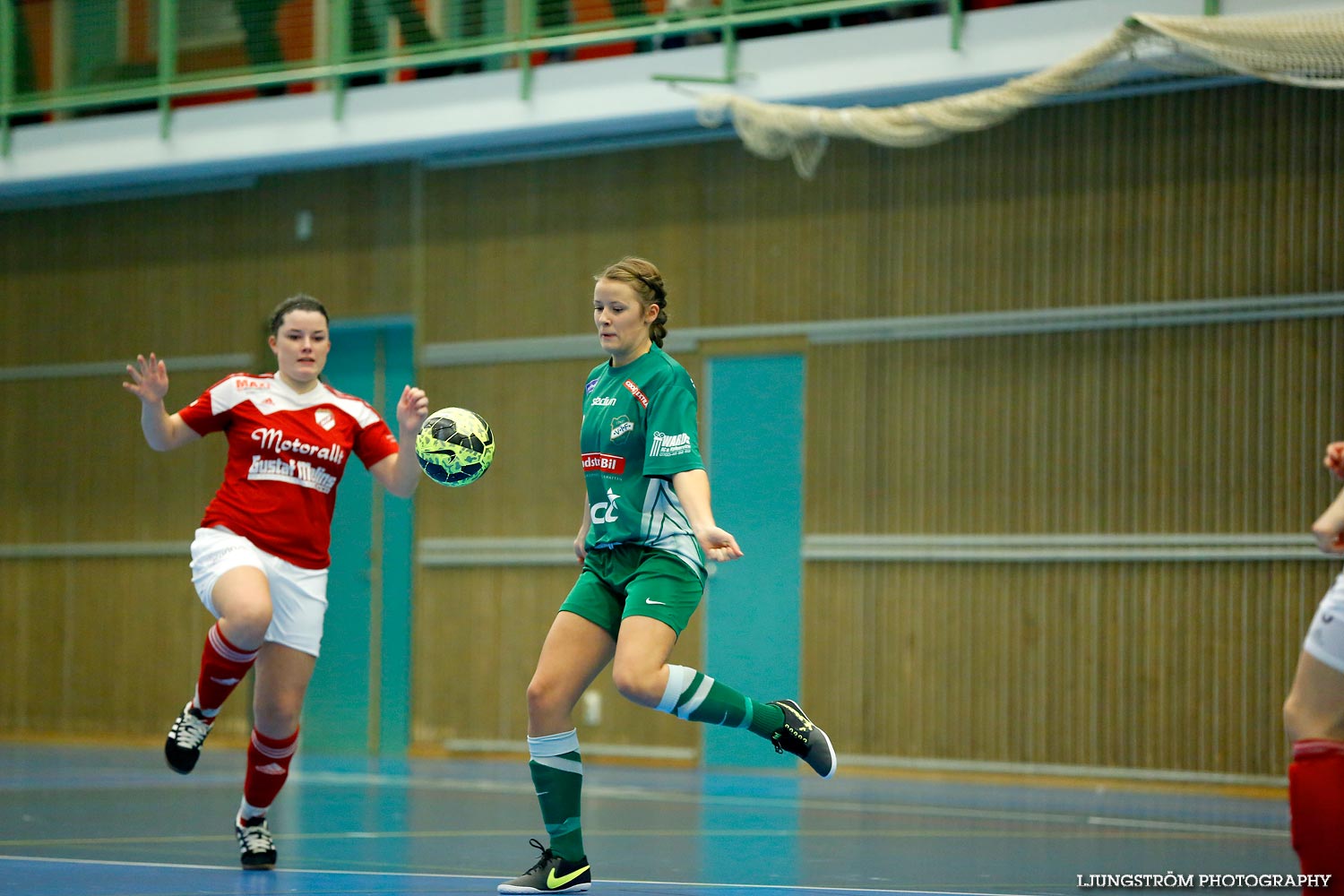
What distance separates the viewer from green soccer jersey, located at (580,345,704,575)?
531cm

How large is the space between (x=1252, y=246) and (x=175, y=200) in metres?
9.54

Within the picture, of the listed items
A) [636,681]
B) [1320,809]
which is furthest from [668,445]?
[1320,809]

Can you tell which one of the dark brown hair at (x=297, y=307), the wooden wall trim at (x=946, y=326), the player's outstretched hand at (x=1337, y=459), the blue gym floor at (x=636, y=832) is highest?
the wooden wall trim at (x=946, y=326)

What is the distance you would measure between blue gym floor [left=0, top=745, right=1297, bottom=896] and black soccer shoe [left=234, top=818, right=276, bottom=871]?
3.1 inches

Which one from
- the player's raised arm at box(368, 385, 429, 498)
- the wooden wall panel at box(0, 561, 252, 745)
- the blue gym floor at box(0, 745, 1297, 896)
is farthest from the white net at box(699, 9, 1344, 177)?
the wooden wall panel at box(0, 561, 252, 745)

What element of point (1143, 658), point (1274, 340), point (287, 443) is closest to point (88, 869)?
point (287, 443)

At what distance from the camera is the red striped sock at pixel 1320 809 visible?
3.92 metres

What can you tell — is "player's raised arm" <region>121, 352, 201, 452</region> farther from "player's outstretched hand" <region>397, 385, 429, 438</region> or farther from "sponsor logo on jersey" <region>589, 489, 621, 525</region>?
"sponsor logo on jersey" <region>589, 489, 621, 525</region>

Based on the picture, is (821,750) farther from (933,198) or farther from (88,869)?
(933,198)

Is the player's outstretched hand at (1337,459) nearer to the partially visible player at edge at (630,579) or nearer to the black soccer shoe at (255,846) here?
the partially visible player at edge at (630,579)

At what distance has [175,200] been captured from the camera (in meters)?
15.0

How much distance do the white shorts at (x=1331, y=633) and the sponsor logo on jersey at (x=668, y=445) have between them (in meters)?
2.06

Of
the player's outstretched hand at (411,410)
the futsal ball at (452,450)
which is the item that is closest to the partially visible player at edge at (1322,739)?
the futsal ball at (452,450)

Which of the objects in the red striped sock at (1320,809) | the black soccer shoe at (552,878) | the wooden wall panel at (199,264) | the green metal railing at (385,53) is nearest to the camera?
the red striped sock at (1320,809)
